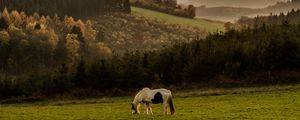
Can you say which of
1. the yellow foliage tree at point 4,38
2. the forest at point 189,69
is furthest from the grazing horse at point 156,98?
the yellow foliage tree at point 4,38

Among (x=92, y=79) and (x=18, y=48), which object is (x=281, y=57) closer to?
(x=92, y=79)

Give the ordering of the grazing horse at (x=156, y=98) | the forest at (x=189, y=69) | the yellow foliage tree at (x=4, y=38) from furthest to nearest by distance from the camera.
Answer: the yellow foliage tree at (x=4, y=38) < the forest at (x=189, y=69) < the grazing horse at (x=156, y=98)

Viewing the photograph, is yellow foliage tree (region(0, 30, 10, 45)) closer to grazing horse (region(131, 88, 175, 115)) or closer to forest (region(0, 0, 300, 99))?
forest (region(0, 0, 300, 99))

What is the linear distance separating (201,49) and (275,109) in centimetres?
→ 5224

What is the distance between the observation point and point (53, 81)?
91125 mm

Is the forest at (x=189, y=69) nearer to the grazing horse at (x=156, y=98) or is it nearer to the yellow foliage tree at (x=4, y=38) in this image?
the grazing horse at (x=156, y=98)

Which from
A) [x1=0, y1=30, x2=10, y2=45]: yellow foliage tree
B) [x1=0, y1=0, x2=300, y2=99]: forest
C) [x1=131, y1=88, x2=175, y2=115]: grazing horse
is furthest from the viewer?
[x1=0, y1=30, x2=10, y2=45]: yellow foliage tree

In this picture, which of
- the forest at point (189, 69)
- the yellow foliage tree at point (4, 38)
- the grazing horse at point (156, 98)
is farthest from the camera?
the yellow foliage tree at point (4, 38)

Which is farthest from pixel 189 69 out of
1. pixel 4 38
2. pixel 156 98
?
pixel 4 38

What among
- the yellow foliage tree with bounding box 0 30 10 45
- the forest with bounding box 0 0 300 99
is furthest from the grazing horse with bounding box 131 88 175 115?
the yellow foliage tree with bounding box 0 30 10 45

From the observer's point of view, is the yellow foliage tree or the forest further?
the yellow foliage tree

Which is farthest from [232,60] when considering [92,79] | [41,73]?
[41,73]

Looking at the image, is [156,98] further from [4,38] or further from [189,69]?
[4,38]

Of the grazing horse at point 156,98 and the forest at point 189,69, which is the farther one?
the forest at point 189,69
